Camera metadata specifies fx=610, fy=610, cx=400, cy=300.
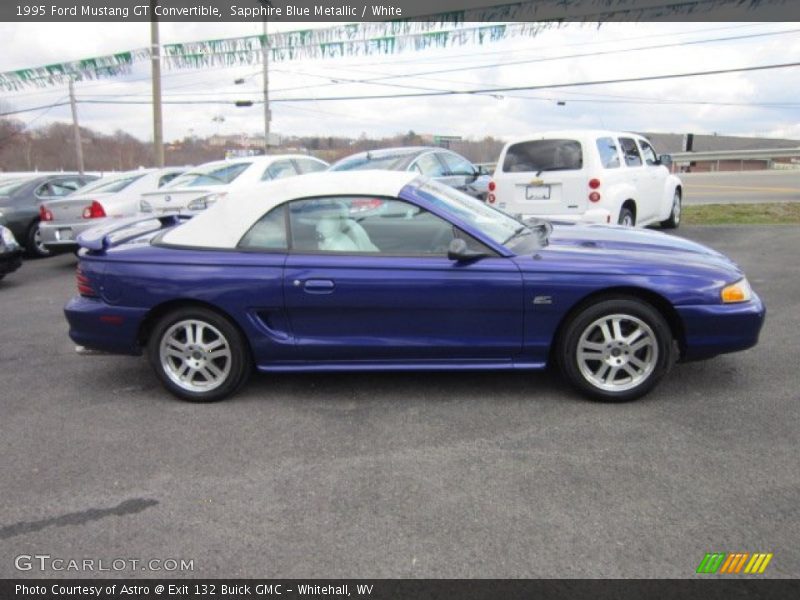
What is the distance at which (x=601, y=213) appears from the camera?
26.1 ft

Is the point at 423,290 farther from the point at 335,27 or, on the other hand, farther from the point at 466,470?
the point at 335,27

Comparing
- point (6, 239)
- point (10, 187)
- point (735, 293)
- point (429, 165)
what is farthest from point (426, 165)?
point (10, 187)

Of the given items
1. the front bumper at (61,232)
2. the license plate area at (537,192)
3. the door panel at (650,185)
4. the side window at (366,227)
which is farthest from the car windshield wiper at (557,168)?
the front bumper at (61,232)

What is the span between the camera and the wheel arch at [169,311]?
3896 millimetres

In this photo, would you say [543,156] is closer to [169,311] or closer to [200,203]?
[200,203]

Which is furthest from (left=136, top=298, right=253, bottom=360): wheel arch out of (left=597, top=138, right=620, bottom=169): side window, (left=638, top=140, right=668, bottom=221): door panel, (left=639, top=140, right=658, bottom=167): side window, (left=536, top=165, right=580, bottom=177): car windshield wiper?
(left=639, top=140, right=658, bottom=167): side window

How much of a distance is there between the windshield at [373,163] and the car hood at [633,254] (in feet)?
18.0

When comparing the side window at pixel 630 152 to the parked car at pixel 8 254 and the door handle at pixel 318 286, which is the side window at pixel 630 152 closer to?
the door handle at pixel 318 286

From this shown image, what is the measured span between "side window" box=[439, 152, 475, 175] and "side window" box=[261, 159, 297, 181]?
273 cm

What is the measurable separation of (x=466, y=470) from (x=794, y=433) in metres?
1.80

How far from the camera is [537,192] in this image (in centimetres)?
840

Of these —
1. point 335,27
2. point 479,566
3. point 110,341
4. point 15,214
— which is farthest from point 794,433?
point 335,27

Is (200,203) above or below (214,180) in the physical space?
below
